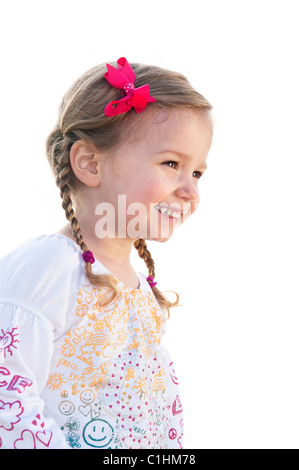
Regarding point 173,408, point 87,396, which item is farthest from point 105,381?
point 173,408

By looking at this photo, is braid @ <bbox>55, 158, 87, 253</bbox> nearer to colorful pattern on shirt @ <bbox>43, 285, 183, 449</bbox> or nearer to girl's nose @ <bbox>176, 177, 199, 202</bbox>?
colorful pattern on shirt @ <bbox>43, 285, 183, 449</bbox>

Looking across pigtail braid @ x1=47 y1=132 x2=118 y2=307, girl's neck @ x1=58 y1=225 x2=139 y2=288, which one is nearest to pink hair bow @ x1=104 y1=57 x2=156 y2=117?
pigtail braid @ x1=47 y1=132 x2=118 y2=307

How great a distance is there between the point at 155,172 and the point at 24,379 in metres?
0.53

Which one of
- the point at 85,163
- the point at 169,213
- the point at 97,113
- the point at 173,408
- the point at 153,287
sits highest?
the point at 97,113

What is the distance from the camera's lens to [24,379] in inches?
44.4

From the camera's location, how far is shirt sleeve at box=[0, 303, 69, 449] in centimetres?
111

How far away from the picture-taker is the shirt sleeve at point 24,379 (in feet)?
3.64

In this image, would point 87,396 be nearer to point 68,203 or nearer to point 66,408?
point 66,408

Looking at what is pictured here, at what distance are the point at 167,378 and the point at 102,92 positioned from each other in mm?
734

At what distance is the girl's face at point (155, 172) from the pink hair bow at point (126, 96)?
0.04 meters

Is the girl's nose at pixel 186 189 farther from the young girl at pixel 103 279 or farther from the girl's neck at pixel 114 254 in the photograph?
the girl's neck at pixel 114 254
